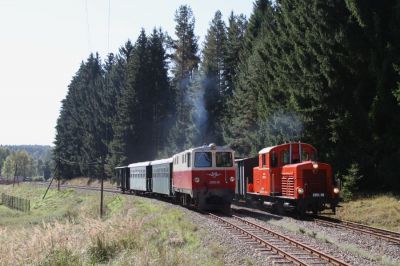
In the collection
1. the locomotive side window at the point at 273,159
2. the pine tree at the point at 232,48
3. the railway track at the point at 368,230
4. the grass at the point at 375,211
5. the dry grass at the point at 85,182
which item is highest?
the pine tree at the point at 232,48

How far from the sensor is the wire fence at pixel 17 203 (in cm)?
4730

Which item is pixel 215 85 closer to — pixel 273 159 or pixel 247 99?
pixel 247 99

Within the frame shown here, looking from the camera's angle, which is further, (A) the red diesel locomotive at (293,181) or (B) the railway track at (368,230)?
(A) the red diesel locomotive at (293,181)

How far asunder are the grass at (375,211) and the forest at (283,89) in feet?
3.91

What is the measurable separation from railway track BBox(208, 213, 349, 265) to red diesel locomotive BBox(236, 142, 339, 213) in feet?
9.48

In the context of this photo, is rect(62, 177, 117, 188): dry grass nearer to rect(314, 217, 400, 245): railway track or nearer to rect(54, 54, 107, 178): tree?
rect(54, 54, 107, 178): tree

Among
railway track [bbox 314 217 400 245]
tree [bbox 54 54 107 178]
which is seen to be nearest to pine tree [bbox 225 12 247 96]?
tree [bbox 54 54 107 178]

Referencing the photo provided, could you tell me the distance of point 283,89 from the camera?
29.5m

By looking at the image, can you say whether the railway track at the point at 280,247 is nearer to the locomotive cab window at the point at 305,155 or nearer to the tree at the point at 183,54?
the locomotive cab window at the point at 305,155

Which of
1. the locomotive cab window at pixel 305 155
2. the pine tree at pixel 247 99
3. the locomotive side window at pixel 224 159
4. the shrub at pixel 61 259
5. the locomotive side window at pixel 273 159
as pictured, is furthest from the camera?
the pine tree at pixel 247 99

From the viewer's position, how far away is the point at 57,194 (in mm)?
55719

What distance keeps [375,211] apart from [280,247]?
8.39m

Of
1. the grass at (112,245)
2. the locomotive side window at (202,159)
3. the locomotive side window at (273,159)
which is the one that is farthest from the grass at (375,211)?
the grass at (112,245)

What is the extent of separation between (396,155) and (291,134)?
750 centimetres
